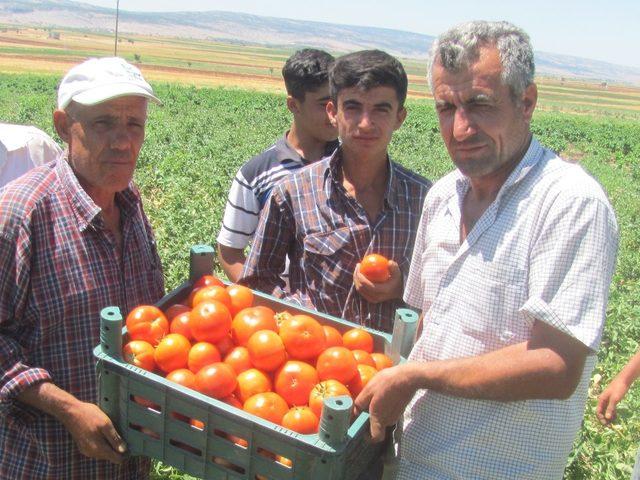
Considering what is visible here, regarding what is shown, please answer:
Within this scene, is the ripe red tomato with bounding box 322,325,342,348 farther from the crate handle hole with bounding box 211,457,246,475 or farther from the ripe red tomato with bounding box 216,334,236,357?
the crate handle hole with bounding box 211,457,246,475

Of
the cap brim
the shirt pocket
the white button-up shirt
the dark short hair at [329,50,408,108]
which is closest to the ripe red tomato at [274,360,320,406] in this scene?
the shirt pocket

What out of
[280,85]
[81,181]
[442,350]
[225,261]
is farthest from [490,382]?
[280,85]

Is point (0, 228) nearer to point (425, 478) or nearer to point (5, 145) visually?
point (5, 145)

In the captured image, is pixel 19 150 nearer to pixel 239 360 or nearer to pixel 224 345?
pixel 224 345

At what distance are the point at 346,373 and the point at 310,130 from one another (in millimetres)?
2028

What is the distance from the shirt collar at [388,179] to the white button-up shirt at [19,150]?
1.34 m

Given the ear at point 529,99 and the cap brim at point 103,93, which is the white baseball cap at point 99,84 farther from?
the ear at point 529,99

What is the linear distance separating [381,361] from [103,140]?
1.25 m

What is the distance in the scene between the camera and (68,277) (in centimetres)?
209

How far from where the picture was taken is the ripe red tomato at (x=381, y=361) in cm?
195

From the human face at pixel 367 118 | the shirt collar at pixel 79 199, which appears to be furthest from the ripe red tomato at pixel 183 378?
the human face at pixel 367 118

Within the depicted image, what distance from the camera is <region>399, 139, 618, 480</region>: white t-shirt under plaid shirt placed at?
159 centimetres

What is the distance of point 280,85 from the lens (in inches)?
2581

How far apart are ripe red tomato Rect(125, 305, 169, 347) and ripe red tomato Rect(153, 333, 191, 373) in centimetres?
6
